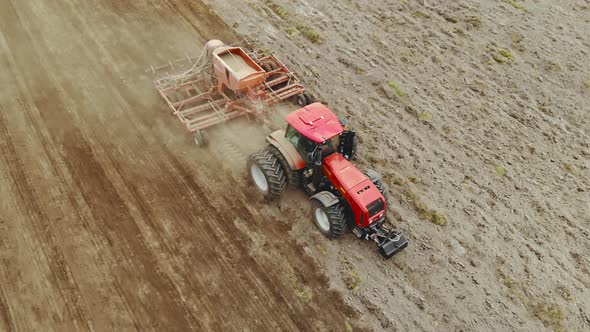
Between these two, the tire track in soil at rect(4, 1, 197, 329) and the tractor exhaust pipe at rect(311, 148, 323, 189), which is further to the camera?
the tractor exhaust pipe at rect(311, 148, 323, 189)

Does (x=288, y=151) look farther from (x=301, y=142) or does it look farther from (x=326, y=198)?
(x=326, y=198)

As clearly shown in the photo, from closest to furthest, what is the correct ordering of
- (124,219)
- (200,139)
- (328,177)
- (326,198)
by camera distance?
(326,198) → (328,177) → (124,219) → (200,139)

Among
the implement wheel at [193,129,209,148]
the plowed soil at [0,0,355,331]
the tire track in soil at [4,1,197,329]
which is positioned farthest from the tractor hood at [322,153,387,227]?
the tire track in soil at [4,1,197,329]

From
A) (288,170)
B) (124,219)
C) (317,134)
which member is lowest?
(124,219)

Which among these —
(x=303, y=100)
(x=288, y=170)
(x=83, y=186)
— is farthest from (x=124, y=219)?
(x=303, y=100)

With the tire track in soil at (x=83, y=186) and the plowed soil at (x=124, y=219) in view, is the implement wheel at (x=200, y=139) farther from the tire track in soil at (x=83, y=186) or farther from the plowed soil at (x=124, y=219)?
the tire track in soil at (x=83, y=186)

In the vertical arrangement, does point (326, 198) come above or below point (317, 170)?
below

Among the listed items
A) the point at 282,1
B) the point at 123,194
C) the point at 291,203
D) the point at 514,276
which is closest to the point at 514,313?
the point at 514,276

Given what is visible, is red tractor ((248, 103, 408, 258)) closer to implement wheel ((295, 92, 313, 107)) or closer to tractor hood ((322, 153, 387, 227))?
tractor hood ((322, 153, 387, 227))
